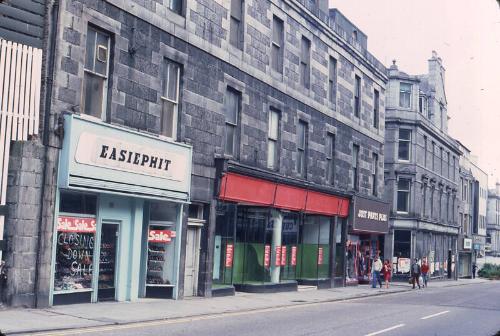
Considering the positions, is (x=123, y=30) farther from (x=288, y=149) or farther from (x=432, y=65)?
(x=432, y=65)

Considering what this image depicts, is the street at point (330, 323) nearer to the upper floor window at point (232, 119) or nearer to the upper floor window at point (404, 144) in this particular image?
the upper floor window at point (232, 119)

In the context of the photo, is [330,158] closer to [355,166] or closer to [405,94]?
[355,166]

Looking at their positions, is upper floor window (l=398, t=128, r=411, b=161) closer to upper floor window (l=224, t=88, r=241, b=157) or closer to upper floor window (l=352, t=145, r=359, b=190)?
upper floor window (l=352, t=145, r=359, b=190)

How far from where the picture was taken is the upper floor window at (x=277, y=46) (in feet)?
89.4

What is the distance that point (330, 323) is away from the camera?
16.7 meters

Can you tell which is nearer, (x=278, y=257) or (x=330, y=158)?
(x=278, y=257)

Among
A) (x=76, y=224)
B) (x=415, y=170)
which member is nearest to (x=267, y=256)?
(x=76, y=224)

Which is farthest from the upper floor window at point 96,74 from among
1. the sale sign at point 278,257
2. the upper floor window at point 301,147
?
the upper floor window at point 301,147

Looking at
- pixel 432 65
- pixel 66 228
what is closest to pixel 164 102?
pixel 66 228

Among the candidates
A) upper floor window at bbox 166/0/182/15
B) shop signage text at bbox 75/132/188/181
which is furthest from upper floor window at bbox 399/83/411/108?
shop signage text at bbox 75/132/188/181

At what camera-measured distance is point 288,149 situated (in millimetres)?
28094

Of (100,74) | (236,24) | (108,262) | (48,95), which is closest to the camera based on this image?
(48,95)

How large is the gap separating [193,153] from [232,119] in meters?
3.42

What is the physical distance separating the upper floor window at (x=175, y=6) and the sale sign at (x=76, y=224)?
7114 millimetres
